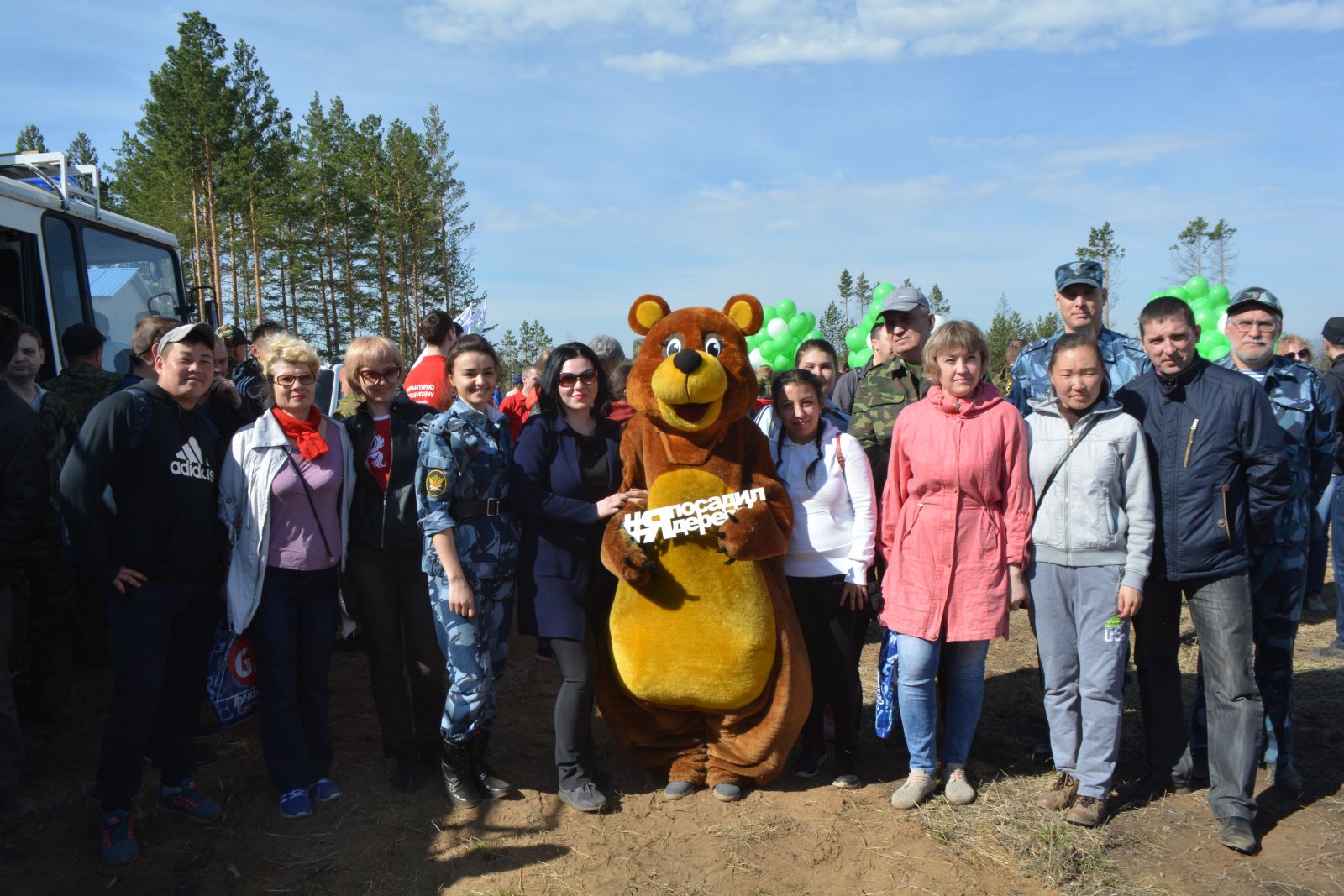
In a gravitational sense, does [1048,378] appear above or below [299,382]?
below

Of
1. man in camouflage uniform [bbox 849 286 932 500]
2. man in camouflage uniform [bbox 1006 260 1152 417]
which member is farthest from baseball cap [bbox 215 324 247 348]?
man in camouflage uniform [bbox 1006 260 1152 417]

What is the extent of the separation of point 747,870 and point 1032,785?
1466mm

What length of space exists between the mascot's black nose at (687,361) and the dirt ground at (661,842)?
1873 millimetres

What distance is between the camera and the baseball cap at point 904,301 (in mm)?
4219

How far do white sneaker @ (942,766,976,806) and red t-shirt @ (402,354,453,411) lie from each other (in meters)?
3.68

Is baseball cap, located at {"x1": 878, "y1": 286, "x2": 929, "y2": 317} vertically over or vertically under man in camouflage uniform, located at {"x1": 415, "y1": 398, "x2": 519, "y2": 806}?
over

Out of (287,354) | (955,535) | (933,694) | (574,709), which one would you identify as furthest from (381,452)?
(933,694)

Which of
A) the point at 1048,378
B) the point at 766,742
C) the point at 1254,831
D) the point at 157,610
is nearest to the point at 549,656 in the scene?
the point at 766,742

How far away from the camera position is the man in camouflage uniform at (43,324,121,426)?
4457 millimetres

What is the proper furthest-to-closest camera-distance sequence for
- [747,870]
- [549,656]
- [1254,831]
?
[549,656], [1254,831], [747,870]

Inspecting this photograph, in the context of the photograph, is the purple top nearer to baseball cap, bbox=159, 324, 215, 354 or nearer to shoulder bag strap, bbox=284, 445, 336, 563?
shoulder bag strap, bbox=284, 445, 336, 563

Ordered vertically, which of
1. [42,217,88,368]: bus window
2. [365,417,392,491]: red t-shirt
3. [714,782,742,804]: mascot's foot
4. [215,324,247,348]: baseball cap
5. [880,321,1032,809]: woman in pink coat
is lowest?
[714,782,742,804]: mascot's foot

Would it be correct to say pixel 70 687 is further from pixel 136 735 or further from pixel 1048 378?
pixel 1048 378

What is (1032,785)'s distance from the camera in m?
3.76
